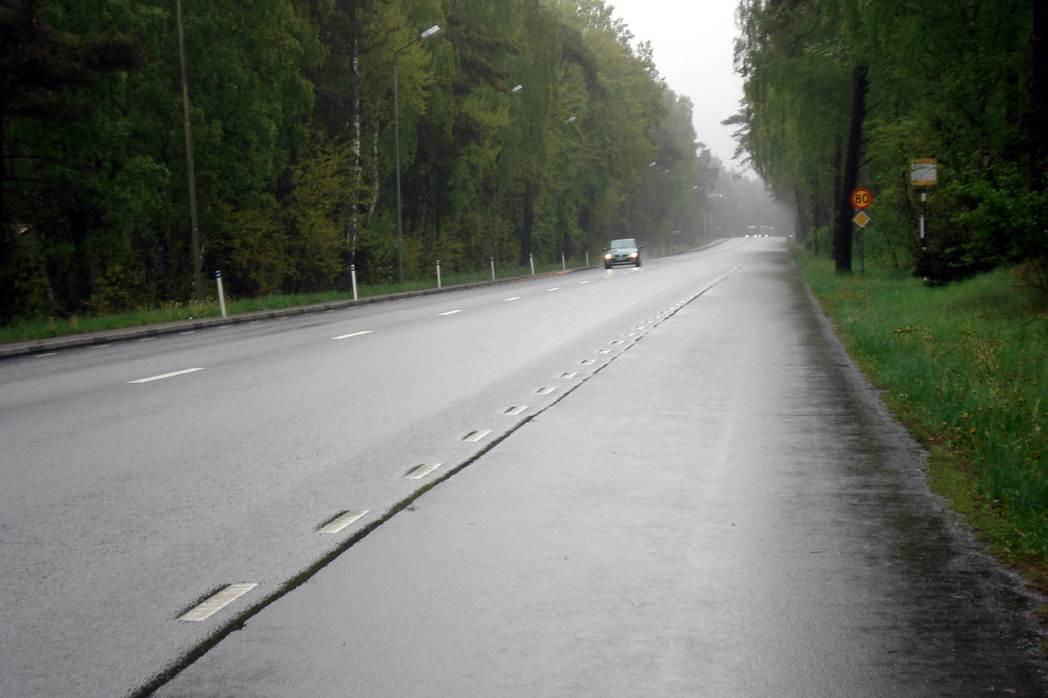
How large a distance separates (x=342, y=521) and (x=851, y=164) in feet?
111

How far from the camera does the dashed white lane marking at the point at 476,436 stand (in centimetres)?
1014

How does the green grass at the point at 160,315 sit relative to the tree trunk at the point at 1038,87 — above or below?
below

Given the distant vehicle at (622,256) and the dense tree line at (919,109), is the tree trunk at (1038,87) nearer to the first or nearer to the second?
the dense tree line at (919,109)

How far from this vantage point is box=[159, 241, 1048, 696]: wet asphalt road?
178 inches

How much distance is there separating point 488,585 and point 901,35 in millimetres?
22133

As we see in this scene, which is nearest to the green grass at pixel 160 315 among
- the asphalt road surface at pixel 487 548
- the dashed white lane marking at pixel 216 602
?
the asphalt road surface at pixel 487 548

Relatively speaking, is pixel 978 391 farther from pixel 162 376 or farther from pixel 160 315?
pixel 160 315

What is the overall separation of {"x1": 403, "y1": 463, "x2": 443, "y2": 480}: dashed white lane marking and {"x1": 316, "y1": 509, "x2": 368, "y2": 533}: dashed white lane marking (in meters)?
1.13

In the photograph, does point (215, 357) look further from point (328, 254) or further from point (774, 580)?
point (328, 254)

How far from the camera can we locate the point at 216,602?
546 centimetres

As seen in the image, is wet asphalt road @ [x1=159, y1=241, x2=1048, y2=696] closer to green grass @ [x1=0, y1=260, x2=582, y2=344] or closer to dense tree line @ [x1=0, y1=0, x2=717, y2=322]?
green grass @ [x1=0, y1=260, x2=582, y2=344]

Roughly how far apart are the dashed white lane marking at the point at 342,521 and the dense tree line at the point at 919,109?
11.8 m

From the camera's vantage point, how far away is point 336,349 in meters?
19.1

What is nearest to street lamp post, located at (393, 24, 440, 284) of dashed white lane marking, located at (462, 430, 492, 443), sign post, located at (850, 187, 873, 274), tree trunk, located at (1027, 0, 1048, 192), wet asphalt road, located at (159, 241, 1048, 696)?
sign post, located at (850, 187, 873, 274)
